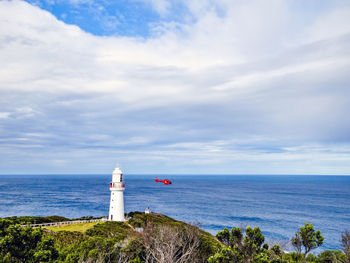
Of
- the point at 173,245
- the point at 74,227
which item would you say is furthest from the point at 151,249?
the point at 74,227

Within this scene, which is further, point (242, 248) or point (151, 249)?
point (151, 249)

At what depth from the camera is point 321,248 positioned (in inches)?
2152

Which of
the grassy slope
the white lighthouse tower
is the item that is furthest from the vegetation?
the white lighthouse tower

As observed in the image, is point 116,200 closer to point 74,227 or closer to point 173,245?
point 74,227

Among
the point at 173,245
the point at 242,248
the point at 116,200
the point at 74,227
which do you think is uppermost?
the point at 116,200

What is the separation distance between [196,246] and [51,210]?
78391 millimetres

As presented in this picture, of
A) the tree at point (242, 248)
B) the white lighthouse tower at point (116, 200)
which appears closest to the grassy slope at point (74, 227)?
the white lighthouse tower at point (116, 200)

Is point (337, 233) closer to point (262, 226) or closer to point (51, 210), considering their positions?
point (262, 226)

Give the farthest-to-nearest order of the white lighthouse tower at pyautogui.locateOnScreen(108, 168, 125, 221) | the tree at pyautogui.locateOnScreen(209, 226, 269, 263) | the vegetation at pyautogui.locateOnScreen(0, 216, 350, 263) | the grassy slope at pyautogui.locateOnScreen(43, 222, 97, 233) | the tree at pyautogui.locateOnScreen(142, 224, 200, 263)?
the white lighthouse tower at pyautogui.locateOnScreen(108, 168, 125, 221)
the grassy slope at pyautogui.locateOnScreen(43, 222, 97, 233)
the tree at pyautogui.locateOnScreen(142, 224, 200, 263)
the tree at pyautogui.locateOnScreen(209, 226, 269, 263)
the vegetation at pyautogui.locateOnScreen(0, 216, 350, 263)

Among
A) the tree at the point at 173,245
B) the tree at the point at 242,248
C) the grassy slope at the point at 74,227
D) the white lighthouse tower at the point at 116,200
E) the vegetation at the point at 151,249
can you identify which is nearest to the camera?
the vegetation at the point at 151,249

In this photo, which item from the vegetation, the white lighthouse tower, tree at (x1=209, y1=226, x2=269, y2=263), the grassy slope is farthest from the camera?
the white lighthouse tower

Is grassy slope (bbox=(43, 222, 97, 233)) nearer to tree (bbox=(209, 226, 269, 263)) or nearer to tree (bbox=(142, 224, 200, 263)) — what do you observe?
tree (bbox=(142, 224, 200, 263))

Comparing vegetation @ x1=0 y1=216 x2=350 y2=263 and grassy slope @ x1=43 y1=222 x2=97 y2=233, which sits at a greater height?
vegetation @ x1=0 y1=216 x2=350 y2=263

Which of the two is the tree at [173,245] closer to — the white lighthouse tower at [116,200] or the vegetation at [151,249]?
the vegetation at [151,249]
